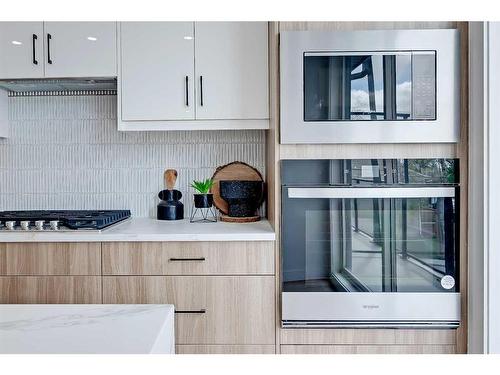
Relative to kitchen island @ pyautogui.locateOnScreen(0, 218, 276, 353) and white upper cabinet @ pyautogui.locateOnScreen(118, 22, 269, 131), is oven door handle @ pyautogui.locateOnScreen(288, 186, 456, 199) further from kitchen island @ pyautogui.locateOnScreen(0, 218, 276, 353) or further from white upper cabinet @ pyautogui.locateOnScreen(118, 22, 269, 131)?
white upper cabinet @ pyautogui.locateOnScreen(118, 22, 269, 131)

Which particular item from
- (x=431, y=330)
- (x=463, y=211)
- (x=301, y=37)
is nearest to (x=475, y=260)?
(x=463, y=211)

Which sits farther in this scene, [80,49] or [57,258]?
[80,49]

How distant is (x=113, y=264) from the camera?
183cm

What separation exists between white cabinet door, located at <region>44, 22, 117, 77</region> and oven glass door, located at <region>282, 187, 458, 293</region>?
3.79ft

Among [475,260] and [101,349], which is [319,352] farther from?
[101,349]

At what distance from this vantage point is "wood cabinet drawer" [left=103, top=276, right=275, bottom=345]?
1823mm

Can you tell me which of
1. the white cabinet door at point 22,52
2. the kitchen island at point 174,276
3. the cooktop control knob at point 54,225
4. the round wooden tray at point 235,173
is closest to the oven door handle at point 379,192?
the kitchen island at point 174,276

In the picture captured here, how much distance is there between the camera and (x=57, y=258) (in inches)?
71.9

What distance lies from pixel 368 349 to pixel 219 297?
679mm

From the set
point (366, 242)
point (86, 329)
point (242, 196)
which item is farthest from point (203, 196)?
point (86, 329)

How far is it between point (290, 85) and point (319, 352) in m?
1.16

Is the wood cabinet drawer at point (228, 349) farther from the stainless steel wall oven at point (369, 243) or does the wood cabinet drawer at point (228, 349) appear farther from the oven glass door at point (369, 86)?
the oven glass door at point (369, 86)

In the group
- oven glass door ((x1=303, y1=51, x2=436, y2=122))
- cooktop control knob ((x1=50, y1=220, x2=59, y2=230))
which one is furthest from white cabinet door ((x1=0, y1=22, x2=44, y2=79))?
oven glass door ((x1=303, y1=51, x2=436, y2=122))

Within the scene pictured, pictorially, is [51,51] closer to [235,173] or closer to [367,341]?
[235,173]
